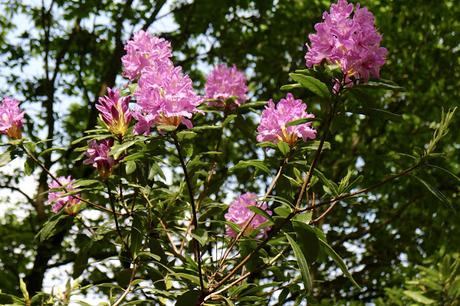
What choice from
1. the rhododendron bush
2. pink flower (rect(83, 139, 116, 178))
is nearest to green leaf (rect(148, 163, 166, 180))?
the rhododendron bush

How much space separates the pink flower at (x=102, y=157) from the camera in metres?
2.17

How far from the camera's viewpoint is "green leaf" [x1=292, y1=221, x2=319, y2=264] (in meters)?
1.84

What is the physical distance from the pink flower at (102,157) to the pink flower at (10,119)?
0.38 m

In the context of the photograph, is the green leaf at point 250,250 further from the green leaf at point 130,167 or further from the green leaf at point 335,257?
the green leaf at point 130,167

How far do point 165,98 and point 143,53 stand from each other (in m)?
0.48

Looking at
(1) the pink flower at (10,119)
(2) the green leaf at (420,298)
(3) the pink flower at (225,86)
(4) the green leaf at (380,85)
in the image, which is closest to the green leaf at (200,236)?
(4) the green leaf at (380,85)

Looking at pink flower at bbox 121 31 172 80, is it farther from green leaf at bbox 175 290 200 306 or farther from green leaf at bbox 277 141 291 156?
green leaf at bbox 175 290 200 306

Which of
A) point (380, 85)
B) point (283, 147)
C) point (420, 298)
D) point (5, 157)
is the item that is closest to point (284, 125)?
point (283, 147)

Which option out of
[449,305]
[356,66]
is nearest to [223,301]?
[356,66]

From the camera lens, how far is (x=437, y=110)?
604cm

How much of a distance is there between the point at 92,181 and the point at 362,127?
457 centimetres

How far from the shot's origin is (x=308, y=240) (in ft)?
6.04

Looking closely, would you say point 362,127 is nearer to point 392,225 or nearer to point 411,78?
point 411,78

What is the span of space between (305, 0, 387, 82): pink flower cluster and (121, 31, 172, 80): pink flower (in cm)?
72
